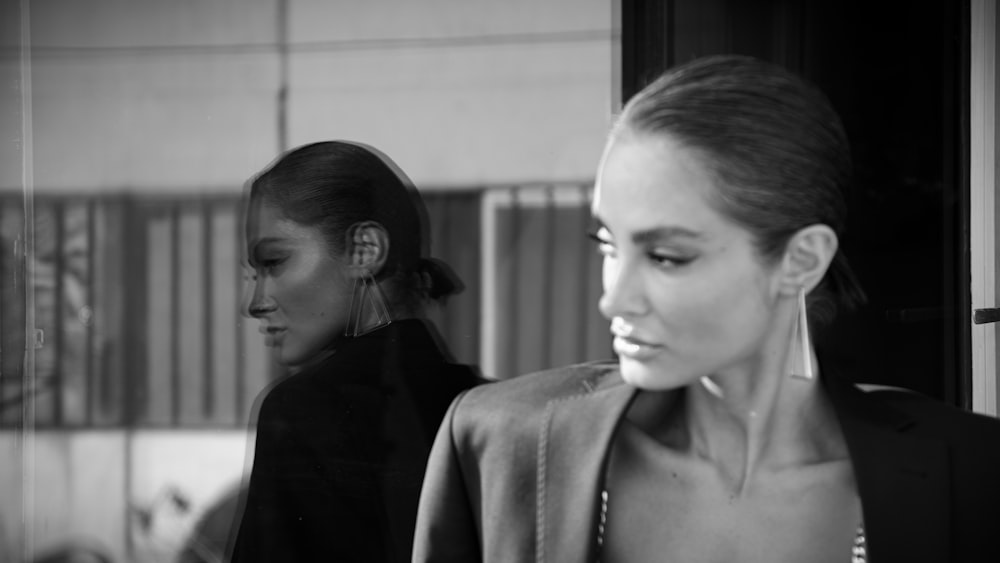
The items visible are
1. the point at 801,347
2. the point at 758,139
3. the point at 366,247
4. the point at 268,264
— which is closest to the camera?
the point at 758,139

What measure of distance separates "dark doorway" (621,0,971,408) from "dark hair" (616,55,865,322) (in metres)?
0.22

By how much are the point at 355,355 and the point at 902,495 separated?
1148 mm

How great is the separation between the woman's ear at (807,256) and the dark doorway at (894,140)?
8.6 inches

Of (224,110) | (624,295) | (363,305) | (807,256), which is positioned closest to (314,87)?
(224,110)

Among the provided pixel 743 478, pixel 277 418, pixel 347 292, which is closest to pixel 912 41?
pixel 743 478

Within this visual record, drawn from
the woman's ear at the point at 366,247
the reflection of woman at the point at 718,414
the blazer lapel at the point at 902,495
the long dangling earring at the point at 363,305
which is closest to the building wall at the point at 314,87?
the woman's ear at the point at 366,247

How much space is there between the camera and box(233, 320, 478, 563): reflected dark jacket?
2.28 m

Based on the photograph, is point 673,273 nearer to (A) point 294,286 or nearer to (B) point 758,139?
(B) point 758,139

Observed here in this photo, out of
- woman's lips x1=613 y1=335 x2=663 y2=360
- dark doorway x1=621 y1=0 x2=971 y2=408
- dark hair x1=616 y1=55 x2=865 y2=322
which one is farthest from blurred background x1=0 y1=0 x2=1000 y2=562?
woman's lips x1=613 y1=335 x2=663 y2=360

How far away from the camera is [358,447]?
2332 millimetres

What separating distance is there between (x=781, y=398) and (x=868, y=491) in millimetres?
221

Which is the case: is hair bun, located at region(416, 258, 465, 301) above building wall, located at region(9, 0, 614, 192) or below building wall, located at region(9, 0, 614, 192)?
below

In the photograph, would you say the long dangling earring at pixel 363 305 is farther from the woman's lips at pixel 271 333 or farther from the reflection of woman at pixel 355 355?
the woman's lips at pixel 271 333

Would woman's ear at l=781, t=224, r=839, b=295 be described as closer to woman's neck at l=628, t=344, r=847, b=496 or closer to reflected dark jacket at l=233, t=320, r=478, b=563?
woman's neck at l=628, t=344, r=847, b=496
